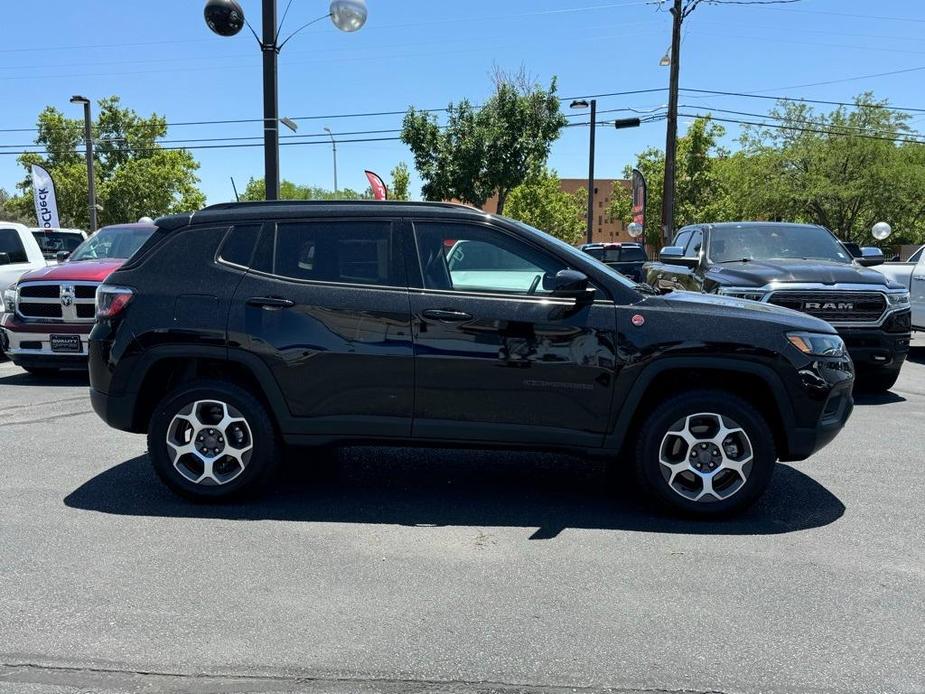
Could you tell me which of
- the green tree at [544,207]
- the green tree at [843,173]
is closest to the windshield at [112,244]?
the green tree at [843,173]

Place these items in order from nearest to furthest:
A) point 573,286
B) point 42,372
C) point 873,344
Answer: point 573,286
point 873,344
point 42,372

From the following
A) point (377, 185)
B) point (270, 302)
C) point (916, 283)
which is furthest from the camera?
point (377, 185)

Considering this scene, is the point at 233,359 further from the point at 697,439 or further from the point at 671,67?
the point at 671,67

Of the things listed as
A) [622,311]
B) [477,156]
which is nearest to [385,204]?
[622,311]

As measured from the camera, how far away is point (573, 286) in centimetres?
459

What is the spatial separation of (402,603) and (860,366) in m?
7.00

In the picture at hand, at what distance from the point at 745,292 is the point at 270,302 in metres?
5.50

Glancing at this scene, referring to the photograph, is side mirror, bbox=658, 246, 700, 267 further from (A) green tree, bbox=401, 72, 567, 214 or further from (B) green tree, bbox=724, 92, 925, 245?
(B) green tree, bbox=724, 92, 925, 245

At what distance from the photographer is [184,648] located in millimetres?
3199

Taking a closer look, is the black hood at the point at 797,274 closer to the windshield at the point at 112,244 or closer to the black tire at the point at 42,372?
the windshield at the point at 112,244

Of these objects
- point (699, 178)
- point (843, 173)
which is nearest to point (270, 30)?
point (843, 173)

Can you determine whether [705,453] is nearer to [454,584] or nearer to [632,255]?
[454,584]

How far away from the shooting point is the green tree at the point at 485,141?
90.5 feet

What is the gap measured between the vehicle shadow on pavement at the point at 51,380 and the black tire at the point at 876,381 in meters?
9.14
